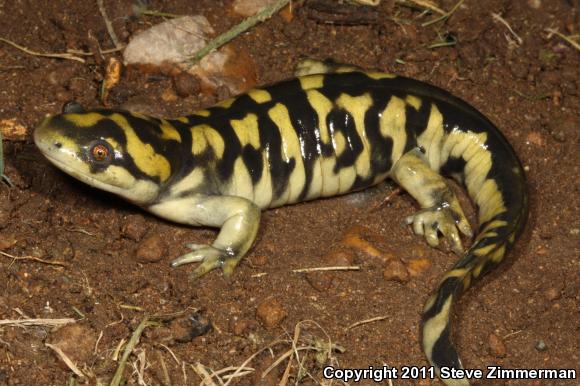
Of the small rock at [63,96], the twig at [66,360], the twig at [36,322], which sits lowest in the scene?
the twig at [66,360]

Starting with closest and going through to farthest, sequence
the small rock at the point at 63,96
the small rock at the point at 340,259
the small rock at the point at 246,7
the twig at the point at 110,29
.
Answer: the small rock at the point at 340,259, the small rock at the point at 63,96, the twig at the point at 110,29, the small rock at the point at 246,7

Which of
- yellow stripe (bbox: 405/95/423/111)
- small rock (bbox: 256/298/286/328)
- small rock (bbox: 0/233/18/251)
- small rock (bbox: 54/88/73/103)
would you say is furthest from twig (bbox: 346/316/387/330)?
small rock (bbox: 54/88/73/103)

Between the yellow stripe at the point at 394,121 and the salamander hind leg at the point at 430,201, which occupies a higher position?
the yellow stripe at the point at 394,121

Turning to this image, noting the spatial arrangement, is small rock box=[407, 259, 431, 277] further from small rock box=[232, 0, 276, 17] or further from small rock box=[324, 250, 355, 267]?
small rock box=[232, 0, 276, 17]

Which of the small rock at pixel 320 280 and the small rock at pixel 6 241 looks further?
the small rock at pixel 320 280

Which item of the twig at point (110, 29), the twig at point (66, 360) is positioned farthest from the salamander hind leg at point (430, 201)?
A: the twig at point (66, 360)

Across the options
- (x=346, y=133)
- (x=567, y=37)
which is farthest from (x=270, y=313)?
(x=567, y=37)

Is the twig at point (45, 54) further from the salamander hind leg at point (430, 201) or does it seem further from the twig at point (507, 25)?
the twig at point (507, 25)
